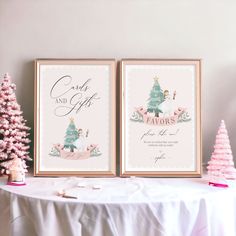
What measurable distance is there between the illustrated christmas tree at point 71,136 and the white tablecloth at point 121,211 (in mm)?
244

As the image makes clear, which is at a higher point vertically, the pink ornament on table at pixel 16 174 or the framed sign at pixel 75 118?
the framed sign at pixel 75 118

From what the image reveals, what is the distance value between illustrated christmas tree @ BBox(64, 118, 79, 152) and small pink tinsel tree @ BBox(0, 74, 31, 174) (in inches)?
7.2

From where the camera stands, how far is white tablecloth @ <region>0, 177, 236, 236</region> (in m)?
1.05

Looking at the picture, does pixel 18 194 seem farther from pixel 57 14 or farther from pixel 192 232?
pixel 57 14

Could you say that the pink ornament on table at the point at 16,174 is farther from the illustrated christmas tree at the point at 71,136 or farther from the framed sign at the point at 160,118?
the framed sign at the point at 160,118

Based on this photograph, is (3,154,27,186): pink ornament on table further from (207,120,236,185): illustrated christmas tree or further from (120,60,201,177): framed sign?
(207,120,236,185): illustrated christmas tree

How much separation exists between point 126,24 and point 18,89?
→ 626 mm

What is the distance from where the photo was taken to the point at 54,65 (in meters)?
1.47

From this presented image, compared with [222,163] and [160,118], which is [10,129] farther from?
[222,163]

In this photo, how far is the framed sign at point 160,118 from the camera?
4.70 feet

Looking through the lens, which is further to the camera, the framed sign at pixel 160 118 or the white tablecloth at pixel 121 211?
the framed sign at pixel 160 118

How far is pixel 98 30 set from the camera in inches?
61.7

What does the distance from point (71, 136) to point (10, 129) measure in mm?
270

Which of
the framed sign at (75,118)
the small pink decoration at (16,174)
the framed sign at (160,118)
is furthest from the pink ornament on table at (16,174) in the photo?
the framed sign at (160,118)
